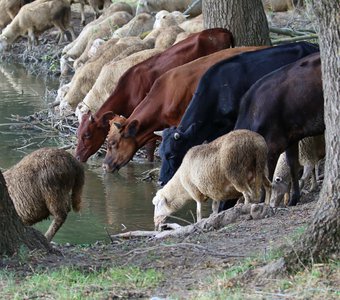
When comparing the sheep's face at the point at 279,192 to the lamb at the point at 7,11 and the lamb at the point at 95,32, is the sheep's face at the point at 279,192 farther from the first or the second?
the lamb at the point at 7,11

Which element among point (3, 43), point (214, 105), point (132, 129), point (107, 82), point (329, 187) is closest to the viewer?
point (329, 187)

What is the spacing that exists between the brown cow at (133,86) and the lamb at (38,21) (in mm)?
16310

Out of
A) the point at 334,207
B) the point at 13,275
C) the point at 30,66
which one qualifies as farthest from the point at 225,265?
the point at 30,66

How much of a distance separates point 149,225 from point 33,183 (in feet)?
8.12

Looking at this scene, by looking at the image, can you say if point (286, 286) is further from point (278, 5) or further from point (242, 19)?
point (278, 5)

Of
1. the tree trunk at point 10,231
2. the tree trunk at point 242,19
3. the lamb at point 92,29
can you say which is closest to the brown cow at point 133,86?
the tree trunk at point 242,19

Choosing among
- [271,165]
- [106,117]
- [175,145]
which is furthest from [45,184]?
[106,117]

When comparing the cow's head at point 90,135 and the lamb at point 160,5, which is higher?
the cow's head at point 90,135

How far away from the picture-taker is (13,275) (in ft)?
23.5

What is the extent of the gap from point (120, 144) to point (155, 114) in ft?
2.09

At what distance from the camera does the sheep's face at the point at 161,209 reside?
11.9 metres

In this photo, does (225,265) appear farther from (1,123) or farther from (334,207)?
(1,123)

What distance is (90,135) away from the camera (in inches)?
589

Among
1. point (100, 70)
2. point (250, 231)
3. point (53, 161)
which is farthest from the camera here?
point (100, 70)
